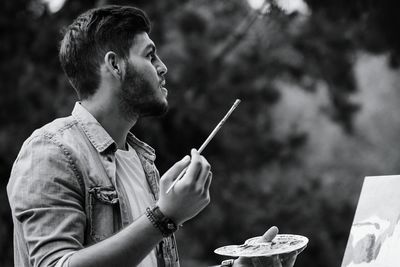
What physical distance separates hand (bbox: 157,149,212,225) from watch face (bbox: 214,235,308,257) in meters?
0.25

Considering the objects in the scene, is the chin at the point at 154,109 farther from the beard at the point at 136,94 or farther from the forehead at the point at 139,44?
the forehead at the point at 139,44

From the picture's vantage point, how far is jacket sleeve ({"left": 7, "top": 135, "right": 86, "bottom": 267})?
4.28 feet

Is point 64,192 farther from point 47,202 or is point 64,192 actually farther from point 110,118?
point 110,118

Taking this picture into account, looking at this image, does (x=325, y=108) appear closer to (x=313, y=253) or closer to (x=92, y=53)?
(x=313, y=253)

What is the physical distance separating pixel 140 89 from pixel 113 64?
103mm

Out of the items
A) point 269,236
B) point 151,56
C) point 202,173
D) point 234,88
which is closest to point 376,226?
point 269,236

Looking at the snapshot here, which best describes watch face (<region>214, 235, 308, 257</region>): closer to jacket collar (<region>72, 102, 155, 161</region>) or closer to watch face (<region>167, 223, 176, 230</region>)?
watch face (<region>167, 223, 176, 230</region>)

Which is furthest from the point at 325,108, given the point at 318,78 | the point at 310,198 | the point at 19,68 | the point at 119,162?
the point at 119,162

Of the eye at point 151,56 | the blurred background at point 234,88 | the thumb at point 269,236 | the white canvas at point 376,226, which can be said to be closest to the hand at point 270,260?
the thumb at point 269,236

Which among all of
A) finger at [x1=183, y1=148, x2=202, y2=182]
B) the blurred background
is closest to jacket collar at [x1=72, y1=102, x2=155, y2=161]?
finger at [x1=183, y1=148, x2=202, y2=182]

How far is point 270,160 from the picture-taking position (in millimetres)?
6148

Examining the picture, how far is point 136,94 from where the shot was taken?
1629mm

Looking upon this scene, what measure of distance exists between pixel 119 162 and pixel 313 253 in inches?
178

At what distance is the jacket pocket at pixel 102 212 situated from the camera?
1423 mm
